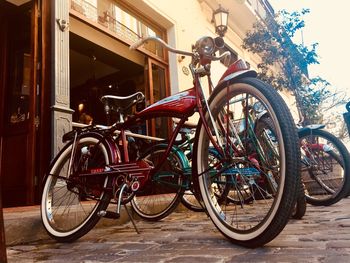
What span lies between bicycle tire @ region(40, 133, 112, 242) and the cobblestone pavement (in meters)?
0.11

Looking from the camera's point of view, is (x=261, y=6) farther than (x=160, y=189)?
Yes

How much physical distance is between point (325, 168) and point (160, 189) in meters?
1.89

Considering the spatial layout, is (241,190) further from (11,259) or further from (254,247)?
(11,259)

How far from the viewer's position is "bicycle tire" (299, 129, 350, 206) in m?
3.75

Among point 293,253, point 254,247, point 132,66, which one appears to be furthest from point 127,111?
point 132,66

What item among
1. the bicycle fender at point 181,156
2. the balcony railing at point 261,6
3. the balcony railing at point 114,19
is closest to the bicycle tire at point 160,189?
the bicycle fender at point 181,156

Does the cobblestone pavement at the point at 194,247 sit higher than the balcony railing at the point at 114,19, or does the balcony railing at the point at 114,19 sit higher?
the balcony railing at the point at 114,19

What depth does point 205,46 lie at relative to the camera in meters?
2.31

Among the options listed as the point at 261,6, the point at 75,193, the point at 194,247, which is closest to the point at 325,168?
the point at 194,247

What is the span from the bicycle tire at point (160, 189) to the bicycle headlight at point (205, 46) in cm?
109

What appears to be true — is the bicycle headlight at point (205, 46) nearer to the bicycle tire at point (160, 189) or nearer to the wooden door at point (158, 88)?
the bicycle tire at point (160, 189)

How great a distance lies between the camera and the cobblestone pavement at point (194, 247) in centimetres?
158

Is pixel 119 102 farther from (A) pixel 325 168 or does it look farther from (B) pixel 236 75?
(A) pixel 325 168

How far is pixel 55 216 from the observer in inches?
110
